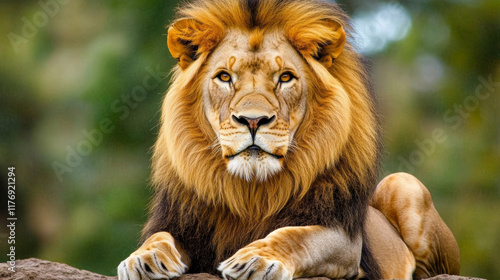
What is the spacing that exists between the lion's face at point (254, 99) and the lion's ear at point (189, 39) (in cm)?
6

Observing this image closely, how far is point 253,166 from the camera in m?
3.80

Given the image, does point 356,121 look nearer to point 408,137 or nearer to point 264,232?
point 264,232

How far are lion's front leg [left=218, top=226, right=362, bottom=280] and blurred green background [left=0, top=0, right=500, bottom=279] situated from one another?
442 centimetres

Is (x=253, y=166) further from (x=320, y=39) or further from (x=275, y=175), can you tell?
(x=320, y=39)

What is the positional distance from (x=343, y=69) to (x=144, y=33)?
16.7 feet

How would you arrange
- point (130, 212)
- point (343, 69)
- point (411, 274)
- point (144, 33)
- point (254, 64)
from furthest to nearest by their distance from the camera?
1. point (144, 33)
2. point (130, 212)
3. point (411, 274)
4. point (343, 69)
5. point (254, 64)

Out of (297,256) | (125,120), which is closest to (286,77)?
(297,256)

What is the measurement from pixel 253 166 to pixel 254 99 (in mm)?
317

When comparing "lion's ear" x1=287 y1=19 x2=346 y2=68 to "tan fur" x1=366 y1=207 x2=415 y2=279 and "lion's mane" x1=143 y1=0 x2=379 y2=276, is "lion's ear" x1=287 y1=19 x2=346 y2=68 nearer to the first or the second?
"lion's mane" x1=143 y1=0 x2=379 y2=276

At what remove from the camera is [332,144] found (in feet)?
13.1

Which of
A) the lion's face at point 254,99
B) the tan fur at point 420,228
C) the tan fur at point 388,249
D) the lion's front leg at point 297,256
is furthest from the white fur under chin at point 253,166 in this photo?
the tan fur at point 420,228

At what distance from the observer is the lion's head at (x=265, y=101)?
3912 mm

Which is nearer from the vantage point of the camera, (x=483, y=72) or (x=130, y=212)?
(x=130, y=212)

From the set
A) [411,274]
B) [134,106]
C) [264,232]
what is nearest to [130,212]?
[134,106]
